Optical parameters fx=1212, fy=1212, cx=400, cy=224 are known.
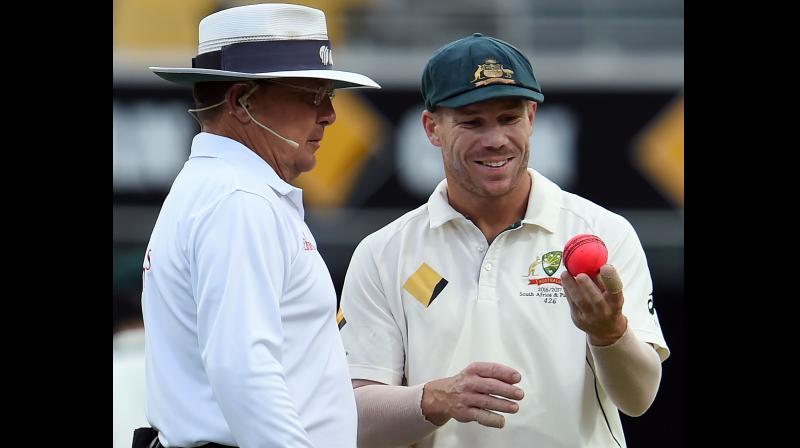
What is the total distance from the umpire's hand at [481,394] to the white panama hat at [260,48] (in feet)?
2.69

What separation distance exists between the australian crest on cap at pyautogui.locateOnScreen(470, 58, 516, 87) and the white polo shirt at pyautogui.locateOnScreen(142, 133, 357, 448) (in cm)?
74

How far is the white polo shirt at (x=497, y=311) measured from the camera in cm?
333

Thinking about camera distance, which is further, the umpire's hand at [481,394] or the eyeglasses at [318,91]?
the umpire's hand at [481,394]

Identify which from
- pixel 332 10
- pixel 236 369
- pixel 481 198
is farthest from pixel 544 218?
pixel 332 10

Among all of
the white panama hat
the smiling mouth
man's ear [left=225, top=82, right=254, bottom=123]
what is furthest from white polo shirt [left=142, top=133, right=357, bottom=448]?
the smiling mouth

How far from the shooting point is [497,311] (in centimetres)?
341

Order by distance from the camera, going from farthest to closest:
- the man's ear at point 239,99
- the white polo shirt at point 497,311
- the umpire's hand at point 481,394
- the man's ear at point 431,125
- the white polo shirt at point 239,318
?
the man's ear at point 431,125, the white polo shirt at point 497,311, the umpire's hand at point 481,394, the man's ear at point 239,99, the white polo shirt at point 239,318

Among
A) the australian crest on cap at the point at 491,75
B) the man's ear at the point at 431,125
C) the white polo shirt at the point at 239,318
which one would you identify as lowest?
the white polo shirt at the point at 239,318

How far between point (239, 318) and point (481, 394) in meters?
0.78

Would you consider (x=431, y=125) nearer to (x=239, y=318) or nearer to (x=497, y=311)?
(x=497, y=311)

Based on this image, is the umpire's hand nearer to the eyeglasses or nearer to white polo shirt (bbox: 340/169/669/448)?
white polo shirt (bbox: 340/169/669/448)

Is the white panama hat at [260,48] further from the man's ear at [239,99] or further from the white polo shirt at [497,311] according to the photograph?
the white polo shirt at [497,311]

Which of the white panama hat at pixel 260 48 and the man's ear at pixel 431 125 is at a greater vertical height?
the white panama hat at pixel 260 48

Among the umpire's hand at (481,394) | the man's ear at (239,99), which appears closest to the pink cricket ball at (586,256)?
the umpire's hand at (481,394)
